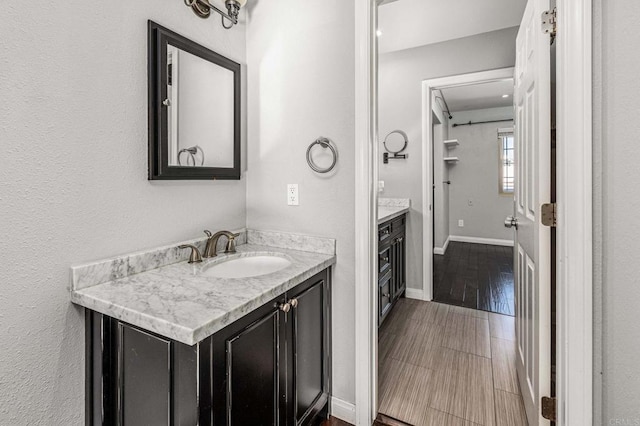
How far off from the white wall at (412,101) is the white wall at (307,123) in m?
1.94

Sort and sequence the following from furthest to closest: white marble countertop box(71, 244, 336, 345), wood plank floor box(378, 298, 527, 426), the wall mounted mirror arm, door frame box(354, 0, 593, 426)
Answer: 1. the wall mounted mirror arm
2. wood plank floor box(378, 298, 527, 426)
3. door frame box(354, 0, 593, 426)
4. white marble countertop box(71, 244, 336, 345)

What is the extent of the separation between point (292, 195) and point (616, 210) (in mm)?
1324

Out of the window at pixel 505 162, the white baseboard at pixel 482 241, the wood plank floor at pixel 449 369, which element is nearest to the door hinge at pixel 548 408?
the wood plank floor at pixel 449 369

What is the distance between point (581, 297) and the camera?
3.48ft

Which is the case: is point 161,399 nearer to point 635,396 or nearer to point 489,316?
point 635,396

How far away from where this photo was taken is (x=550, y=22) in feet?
3.91

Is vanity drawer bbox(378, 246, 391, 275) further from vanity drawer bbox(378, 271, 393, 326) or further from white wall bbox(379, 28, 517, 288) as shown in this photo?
white wall bbox(379, 28, 517, 288)

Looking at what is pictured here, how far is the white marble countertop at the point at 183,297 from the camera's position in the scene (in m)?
0.87

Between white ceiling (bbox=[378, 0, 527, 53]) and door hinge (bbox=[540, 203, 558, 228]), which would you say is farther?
white ceiling (bbox=[378, 0, 527, 53])

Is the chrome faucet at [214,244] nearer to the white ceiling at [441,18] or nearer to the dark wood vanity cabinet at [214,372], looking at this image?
the dark wood vanity cabinet at [214,372]

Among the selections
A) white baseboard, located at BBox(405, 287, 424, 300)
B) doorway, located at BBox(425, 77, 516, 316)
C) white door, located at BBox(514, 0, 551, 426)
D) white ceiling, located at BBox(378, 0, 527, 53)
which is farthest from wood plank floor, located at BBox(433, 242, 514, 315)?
white ceiling, located at BBox(378, 0, 527, 53)

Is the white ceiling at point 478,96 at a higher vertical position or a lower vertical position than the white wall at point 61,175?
higher

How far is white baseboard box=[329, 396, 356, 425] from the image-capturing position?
156 cm

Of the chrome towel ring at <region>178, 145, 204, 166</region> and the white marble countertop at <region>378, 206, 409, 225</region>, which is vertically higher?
the chrome towel ring at <region>178, 145, 204, 166</region>
